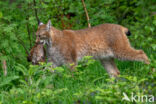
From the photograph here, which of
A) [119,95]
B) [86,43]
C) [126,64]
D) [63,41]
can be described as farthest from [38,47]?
[119,95]

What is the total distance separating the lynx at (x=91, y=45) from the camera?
20.5 ft

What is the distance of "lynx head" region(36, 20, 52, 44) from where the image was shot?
6254 mm

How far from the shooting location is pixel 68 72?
5.39m

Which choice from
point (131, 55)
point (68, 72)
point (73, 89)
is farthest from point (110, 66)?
point (73, 89)

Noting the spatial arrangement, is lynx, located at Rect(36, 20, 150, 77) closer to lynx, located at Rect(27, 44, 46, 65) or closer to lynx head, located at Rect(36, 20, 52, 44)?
lynx head, located at Rect(36, 20, 52, 44)

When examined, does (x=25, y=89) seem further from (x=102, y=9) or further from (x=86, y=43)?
(x=102, y=9)

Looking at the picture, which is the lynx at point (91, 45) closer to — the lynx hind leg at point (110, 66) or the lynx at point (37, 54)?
the lynx hind leg at point (110, 66)

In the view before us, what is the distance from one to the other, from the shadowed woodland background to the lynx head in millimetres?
223

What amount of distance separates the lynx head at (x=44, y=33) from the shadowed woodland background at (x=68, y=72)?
22 cm

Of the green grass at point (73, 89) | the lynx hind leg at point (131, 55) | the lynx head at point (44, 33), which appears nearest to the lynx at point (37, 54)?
the lynx head at point (44, 33)

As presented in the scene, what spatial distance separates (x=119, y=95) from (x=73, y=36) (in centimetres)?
269

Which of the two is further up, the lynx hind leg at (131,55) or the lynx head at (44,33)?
the lynx head at (44,33)

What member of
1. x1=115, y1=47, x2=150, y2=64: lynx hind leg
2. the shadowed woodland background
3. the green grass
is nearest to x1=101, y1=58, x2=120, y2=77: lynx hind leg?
the shadowed woodland background

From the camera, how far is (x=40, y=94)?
4406 millimetres
